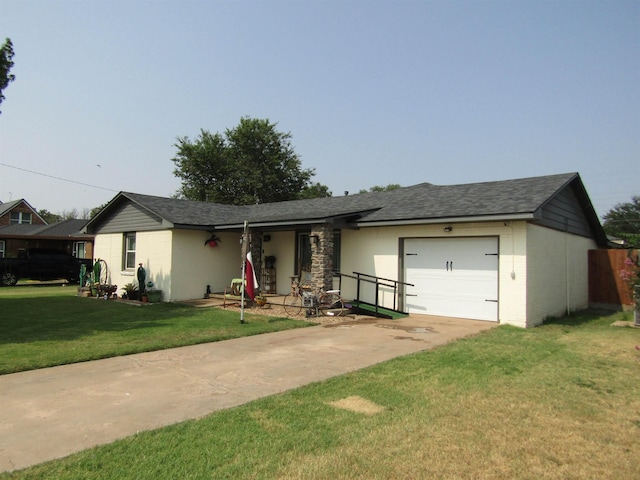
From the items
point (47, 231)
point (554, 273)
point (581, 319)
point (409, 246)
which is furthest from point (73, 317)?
point (47, 231)

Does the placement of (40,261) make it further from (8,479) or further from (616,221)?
(616,221)

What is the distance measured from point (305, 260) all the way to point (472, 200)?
647cm

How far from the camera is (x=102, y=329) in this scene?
931 centimetres

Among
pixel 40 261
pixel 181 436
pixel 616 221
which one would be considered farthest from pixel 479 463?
pixel 616 221

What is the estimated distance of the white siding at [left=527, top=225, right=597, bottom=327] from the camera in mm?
10633

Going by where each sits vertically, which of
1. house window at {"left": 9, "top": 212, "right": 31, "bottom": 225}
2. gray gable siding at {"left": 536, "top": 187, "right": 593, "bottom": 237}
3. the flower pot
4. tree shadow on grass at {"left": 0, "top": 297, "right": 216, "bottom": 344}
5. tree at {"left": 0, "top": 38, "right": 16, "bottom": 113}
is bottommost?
tree shadow on grass at {"left": 0, "top": 297, "right": 216, "bottom": 344}

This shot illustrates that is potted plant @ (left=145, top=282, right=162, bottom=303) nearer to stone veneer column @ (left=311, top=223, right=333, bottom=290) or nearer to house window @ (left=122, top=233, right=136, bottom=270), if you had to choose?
house window @ (left=122, top=233, right=136, bottom=270)

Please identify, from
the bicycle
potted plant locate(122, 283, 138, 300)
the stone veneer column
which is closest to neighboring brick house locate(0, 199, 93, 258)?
potted plant locate(122, 283, 138, 300)

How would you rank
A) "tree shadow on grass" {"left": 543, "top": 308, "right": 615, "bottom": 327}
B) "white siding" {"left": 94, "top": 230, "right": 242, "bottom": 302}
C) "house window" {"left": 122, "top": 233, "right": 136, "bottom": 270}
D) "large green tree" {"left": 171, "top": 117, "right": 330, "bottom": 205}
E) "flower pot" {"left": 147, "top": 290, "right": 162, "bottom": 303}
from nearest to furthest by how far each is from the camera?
"tree shadow on grass" {"left": 543, "top": 308, "right": 615, "bottom": 327} → "flower pot" {"left": 147, "top": 290, "right": 162, "bottom": 303} → "white siding" {"left": 94, "top": 230, "right": 242, "bottom": 302} → "house window" {"left": 122, "top": 233, "right": 136, "bottom": 270} → "large green tree" {"left": 171, "top": 117, "right": 330, "bottom": 205}

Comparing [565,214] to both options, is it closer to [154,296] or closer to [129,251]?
[154,296]

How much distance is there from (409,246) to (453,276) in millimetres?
1624

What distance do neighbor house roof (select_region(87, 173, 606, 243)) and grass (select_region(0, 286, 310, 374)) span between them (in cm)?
358

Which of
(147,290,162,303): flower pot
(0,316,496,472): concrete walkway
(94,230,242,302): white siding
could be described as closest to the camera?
(0,316,496,472): concrete walkway

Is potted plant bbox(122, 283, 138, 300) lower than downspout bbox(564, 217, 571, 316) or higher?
lower
